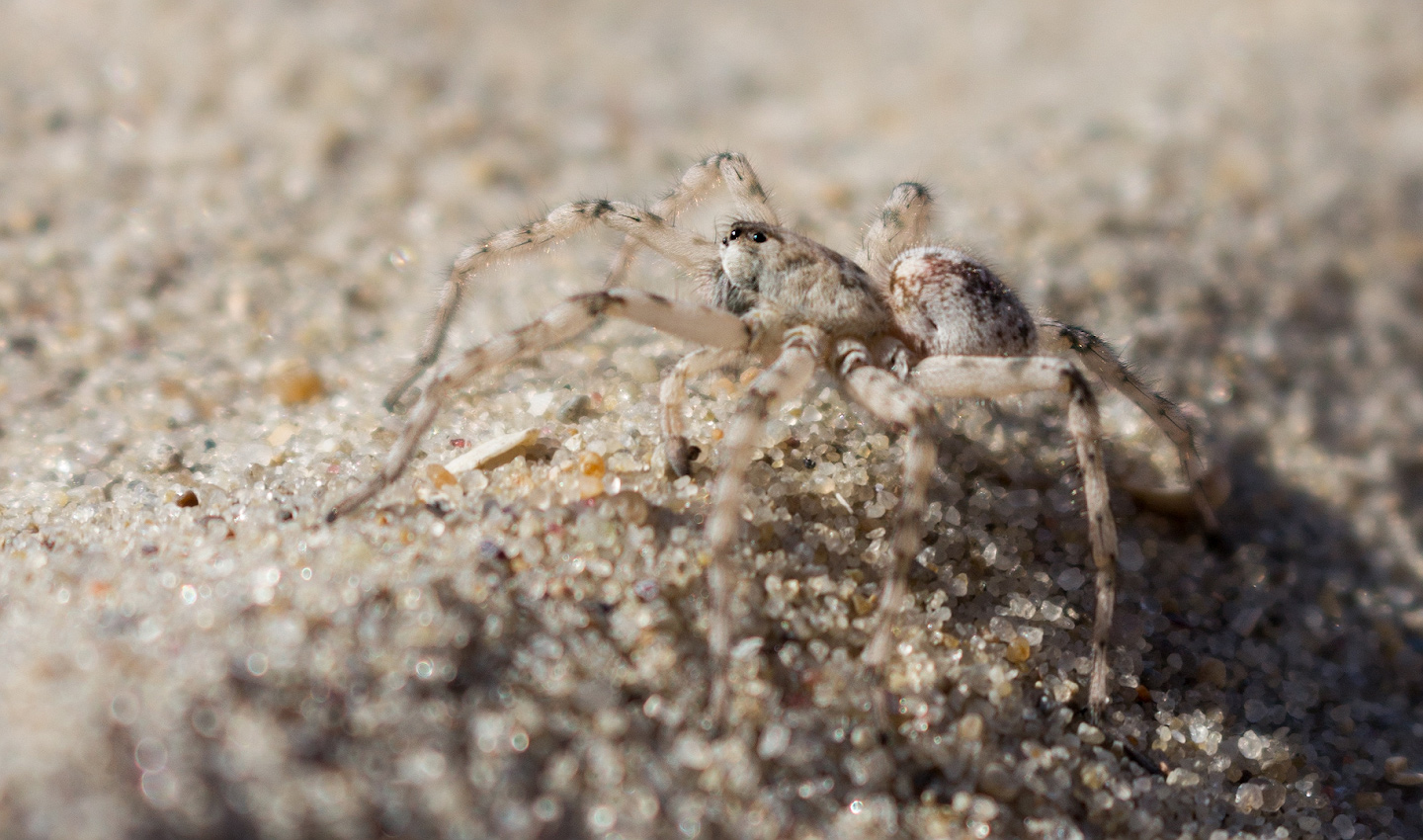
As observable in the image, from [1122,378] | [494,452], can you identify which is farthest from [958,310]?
[494,452]

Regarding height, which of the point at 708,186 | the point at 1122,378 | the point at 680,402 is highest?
the point at 708,186

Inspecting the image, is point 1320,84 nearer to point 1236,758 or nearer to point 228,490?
point 1236,758

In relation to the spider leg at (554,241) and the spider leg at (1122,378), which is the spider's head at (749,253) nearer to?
the spider leg at (554,241)

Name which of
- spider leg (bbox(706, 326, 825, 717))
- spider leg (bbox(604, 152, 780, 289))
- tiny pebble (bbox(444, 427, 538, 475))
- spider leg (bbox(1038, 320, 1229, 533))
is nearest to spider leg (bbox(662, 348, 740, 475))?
spider leg (bbox(706, 326, 825, 717))

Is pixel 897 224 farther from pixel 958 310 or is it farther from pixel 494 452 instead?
pixel 494 452

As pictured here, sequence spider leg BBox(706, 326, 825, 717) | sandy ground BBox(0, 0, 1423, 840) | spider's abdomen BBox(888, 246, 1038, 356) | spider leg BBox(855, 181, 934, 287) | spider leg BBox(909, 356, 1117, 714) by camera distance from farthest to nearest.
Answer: spider leg BBox(855, 181, 934, 287)
spider's abdomen BBox(888, 246, 1038, 356)
spider leg BBox(909, 356, 1117, 714)
spider leg BBox(706, 326, 825, 717)
sandy ground BBox(0, 0, 1423, 840)

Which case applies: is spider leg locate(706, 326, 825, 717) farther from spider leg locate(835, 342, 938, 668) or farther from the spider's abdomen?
the spider's abdomen

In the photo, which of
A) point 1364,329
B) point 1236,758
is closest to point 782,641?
point 1236,758
